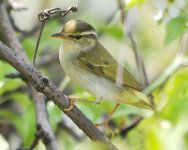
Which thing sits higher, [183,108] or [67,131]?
[183,108]

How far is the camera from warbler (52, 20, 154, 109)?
4109 mm

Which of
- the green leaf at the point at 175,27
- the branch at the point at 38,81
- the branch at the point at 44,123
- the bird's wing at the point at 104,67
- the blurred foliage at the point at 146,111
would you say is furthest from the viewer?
the bird's wing at the point at 104,67

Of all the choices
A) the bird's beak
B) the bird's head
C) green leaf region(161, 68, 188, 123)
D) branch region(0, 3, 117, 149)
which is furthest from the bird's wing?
branch region(0, 3, 117, 149)

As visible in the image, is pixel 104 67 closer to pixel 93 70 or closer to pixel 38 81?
pixel 93 70

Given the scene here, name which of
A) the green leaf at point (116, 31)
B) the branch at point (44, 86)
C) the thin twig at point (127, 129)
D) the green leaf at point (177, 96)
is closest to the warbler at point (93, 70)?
the thin twig at point (127, 129)

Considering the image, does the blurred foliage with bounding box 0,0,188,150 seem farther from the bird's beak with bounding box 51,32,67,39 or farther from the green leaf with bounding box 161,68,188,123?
the bird's beak with bounding box 51,32,67,39

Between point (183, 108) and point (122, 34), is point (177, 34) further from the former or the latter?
point (122, 34)

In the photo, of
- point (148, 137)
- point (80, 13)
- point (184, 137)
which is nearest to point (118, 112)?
point (148, 137)

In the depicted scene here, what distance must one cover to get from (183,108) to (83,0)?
11.0 ft

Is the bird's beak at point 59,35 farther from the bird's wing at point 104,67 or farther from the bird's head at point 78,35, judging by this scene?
the bird's wing at point 104,67

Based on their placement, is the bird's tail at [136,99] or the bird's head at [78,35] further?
the bird's head at [78,35]

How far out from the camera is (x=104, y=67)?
14.2ft

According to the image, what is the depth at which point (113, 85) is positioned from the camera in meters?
4.28

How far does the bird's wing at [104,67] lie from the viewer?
425cm
